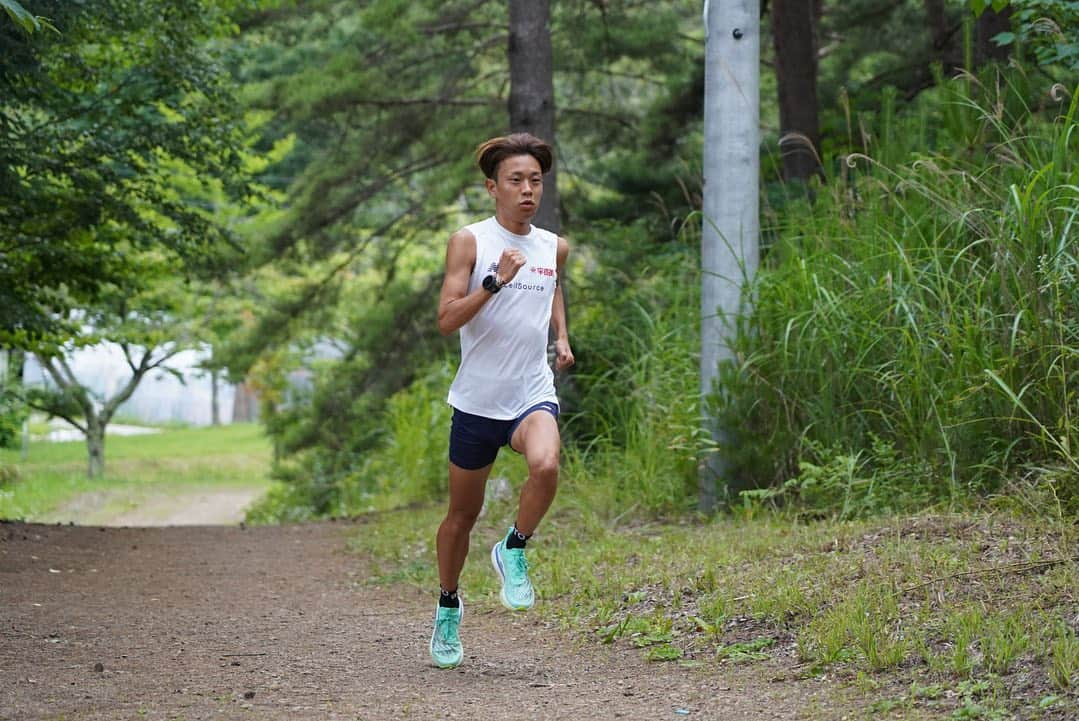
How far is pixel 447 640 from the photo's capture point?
18.6 feet

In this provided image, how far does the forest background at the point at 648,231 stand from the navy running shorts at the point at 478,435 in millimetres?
1760

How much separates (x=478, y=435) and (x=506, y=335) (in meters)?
0.43

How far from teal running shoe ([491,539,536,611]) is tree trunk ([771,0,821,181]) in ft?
31.8

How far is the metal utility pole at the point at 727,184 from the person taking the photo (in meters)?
8.91

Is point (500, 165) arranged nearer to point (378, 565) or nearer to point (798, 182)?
point (378, 565)

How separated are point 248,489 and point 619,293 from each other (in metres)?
19.2

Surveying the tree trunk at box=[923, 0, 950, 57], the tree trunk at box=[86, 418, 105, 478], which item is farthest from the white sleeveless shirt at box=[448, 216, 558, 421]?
the tree trunk at box=[86, 418, 105, 478]

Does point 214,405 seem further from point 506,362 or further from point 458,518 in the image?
point 506,362

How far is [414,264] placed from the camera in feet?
86.6

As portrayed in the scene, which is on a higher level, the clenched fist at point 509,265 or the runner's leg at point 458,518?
the clenched fist at point 509,265

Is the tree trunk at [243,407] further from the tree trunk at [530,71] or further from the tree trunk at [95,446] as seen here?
the tree trunk at [530,71]

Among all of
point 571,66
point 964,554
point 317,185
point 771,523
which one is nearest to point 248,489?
point 317,185

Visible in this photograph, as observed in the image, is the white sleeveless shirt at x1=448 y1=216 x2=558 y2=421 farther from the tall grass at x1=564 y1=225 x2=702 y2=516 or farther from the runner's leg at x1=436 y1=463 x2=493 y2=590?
the tall grass at x1=564 y1=225 x2=702 y2=516

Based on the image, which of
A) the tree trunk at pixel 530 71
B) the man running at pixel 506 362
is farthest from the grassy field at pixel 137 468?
the man running at pixel 506 362
